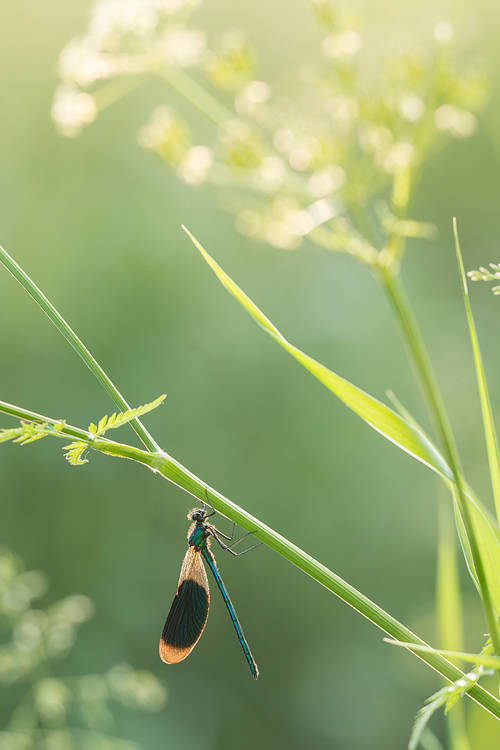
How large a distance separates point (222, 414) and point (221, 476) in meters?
0.21

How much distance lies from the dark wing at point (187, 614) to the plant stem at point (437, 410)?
1.75 ft

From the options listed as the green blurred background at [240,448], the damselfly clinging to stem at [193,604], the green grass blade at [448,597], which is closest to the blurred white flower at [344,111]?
the green grass blade at [448,597]

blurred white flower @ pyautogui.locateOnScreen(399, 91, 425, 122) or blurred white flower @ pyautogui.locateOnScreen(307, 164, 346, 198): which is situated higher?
blurred white flower @ pyautogui.locateOnScreen(399, 91, 425, 122)

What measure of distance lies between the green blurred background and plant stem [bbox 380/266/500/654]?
4.75ft

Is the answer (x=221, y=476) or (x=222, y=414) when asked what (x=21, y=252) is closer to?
(x=222, y=414)

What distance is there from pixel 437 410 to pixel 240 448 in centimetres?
163

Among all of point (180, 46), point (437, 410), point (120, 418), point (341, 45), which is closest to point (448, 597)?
point (437, 410)

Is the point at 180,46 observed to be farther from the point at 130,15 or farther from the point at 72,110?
the point at 72,110

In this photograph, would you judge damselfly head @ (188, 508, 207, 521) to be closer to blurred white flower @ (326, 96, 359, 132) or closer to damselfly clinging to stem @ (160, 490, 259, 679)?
damselfly clinging to stem @ (160, 490, 259, 679)

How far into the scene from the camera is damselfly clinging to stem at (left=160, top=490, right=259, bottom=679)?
0.88m

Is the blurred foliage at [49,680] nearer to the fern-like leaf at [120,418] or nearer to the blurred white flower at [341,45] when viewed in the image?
the fern-like leaf at [120,418]

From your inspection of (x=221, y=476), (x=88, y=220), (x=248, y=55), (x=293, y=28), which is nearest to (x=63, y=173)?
(x=88, y=220)

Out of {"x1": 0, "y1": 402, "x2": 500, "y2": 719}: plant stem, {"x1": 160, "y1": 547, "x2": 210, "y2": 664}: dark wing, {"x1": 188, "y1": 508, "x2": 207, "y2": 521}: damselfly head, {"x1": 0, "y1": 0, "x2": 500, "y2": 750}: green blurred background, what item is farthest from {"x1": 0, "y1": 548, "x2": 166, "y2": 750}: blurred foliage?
{"x1": 0, "y1": 0, "x2": 500, "y2": 750}: green blurred background

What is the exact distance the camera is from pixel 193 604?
94 centimetres
